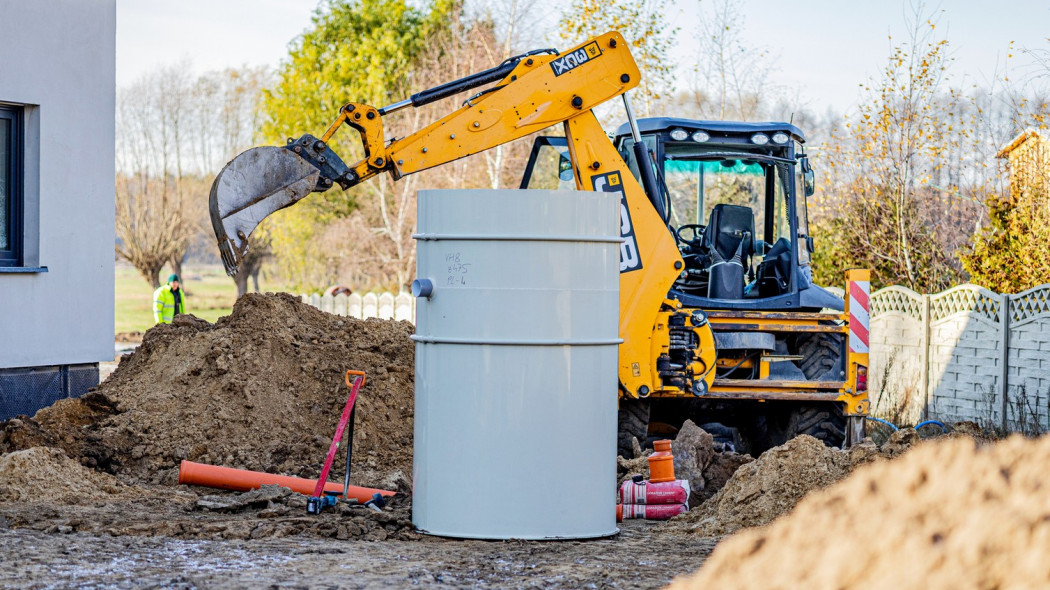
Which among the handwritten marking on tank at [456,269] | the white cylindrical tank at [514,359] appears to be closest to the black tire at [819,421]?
the white cylindrical tank at [514,359]

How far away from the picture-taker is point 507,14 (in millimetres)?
28750

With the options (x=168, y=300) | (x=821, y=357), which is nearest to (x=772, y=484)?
(x=821, y=357)

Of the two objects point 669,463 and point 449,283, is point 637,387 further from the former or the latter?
point 449,283

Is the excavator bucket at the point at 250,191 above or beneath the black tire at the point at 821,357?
above

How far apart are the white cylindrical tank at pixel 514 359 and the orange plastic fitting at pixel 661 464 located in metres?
1.30

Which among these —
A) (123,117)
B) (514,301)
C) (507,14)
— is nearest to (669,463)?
(514,301)

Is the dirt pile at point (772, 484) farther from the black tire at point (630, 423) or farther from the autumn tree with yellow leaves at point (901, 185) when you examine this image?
the autumn tree with yellow leaves at point (901, 185)

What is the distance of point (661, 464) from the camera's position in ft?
26.4

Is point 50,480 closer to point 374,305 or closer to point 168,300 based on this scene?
point 168,300

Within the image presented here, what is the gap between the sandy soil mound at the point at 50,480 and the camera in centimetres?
758

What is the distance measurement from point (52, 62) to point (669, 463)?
656 cm

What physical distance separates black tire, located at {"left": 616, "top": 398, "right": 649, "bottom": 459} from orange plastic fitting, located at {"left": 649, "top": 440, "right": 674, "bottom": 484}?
1.85 meters

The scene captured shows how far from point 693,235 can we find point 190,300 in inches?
1825

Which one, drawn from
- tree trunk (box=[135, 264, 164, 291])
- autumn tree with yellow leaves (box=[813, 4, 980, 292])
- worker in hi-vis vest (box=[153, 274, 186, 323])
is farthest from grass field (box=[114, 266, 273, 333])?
autumn tree with yellow leaves (box=[813, 4, 980, 292])
